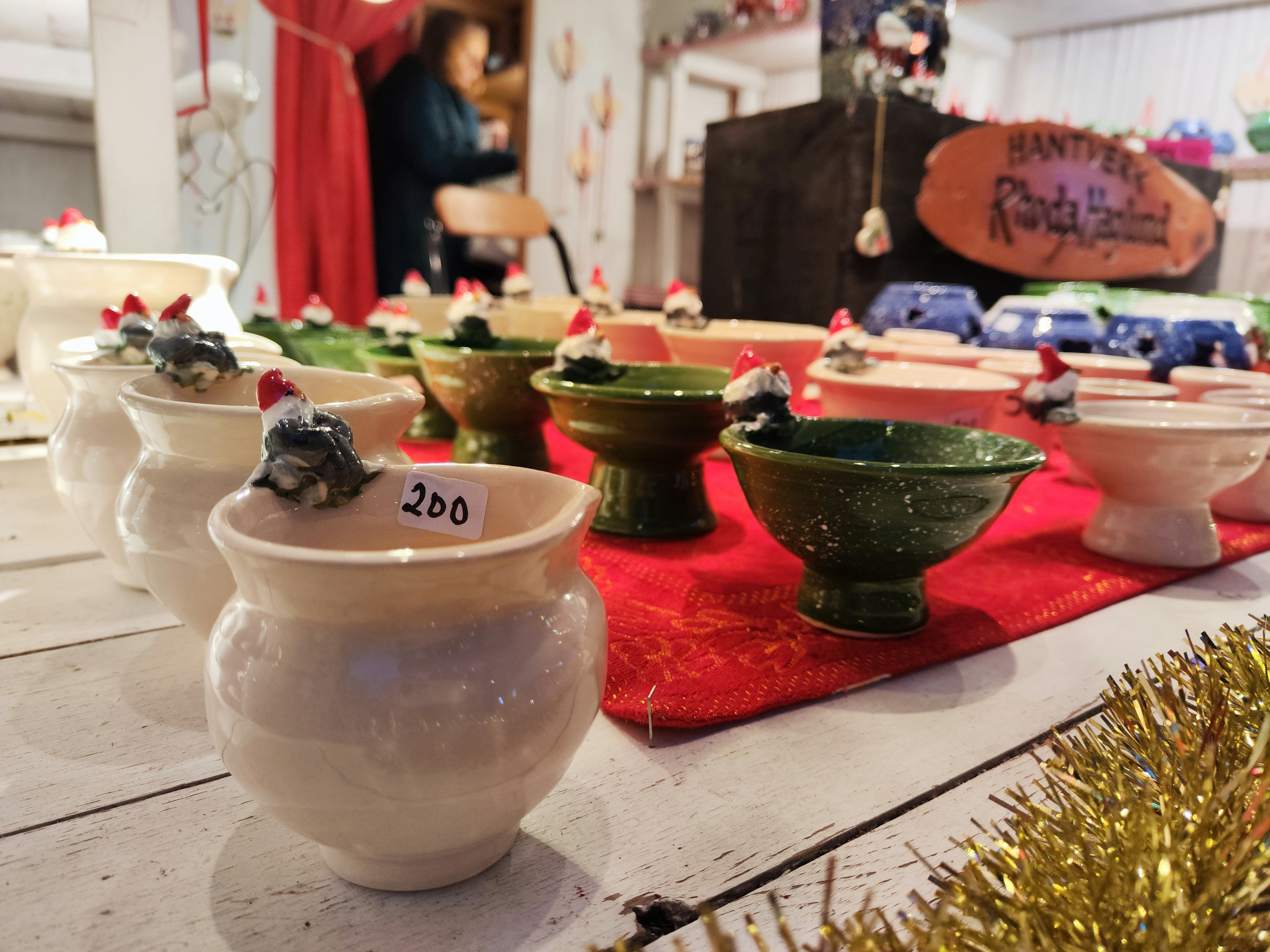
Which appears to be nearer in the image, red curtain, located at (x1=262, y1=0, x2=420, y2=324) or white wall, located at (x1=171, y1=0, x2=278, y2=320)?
white wall, located at (x1=171, y1=0, x2=278, y2=320)

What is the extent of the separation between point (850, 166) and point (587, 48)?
7.63ft

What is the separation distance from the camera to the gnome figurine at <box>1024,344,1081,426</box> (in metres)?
0.92

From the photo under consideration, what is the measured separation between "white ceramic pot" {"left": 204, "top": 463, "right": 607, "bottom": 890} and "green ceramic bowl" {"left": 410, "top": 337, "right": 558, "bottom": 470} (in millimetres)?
689

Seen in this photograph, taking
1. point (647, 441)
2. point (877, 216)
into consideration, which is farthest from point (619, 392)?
point (877, 216)

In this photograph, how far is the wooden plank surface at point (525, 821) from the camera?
1.30 ft

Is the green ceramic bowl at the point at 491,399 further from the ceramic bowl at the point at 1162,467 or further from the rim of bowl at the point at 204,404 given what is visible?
the ceramic bowl at the point at 1162,467

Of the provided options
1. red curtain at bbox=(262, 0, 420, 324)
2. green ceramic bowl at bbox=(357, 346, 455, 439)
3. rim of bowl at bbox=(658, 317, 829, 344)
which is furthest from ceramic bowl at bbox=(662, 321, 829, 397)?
red curtain at bbox=(262, 0, 420, 324)

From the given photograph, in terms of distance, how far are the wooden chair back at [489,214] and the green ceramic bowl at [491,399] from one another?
1464mm

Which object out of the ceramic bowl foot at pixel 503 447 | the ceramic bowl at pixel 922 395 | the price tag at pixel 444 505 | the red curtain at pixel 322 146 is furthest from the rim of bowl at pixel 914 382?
the red curtain at pixel 322 146

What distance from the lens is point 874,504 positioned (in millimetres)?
652

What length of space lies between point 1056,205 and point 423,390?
1609mm

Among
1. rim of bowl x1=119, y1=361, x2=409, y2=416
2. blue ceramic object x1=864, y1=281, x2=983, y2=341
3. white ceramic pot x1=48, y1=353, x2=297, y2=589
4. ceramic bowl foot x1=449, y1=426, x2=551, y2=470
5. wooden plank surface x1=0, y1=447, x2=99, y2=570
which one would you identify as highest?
blue ceramic object x1=864, y1=281, x2=983, y2=341

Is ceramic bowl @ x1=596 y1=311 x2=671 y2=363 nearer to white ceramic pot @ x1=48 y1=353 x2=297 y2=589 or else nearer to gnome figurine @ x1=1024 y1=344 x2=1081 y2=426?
gnome figurine @ x1=1024 y1=344 x2=1081 y2=426

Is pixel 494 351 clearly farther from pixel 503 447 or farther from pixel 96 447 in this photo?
pixel 96 447
